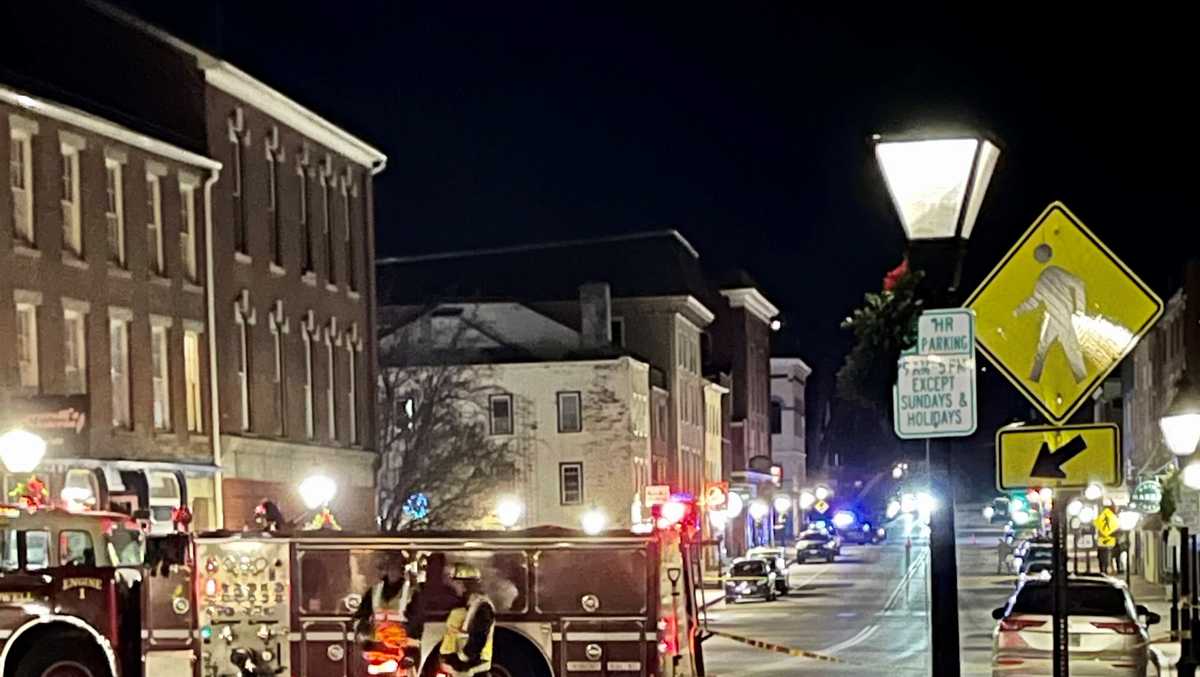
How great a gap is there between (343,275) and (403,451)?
13735 millimetres

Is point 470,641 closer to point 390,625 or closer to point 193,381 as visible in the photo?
point 390,625

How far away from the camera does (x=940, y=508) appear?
10.0 meters

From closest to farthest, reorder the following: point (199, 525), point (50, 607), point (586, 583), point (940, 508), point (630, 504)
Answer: point (940, 508) → point (50, 607) → point (586, 583) → point (199, 525) → point (630, 504)

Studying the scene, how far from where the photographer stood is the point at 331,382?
49062mm

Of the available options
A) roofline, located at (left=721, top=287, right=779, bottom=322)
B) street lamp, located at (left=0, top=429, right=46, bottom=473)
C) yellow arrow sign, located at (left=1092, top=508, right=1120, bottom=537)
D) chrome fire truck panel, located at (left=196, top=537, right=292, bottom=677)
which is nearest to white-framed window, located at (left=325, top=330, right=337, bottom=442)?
yellow arrow sign, located at (left=1092, top=508, right=1120, bottom=537)

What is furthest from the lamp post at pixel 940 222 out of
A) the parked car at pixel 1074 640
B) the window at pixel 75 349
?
the window at pixel 75 349

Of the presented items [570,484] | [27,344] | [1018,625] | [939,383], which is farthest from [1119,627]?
[570,484]

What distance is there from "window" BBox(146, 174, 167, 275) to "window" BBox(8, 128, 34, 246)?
4.28 m

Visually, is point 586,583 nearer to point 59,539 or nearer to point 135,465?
point 59,539

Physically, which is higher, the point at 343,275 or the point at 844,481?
the point at 343,275

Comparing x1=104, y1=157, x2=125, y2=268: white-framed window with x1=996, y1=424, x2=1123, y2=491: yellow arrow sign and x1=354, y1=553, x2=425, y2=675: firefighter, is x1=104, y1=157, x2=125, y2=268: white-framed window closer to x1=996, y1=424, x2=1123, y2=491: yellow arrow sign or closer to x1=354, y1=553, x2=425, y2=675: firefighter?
x1=354, y1=553, x2=425, y2=675: firefighter

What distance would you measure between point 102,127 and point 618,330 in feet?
155

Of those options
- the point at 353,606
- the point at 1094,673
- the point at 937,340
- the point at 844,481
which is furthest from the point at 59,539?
the point at 844,481

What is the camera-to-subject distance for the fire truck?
803 inches
